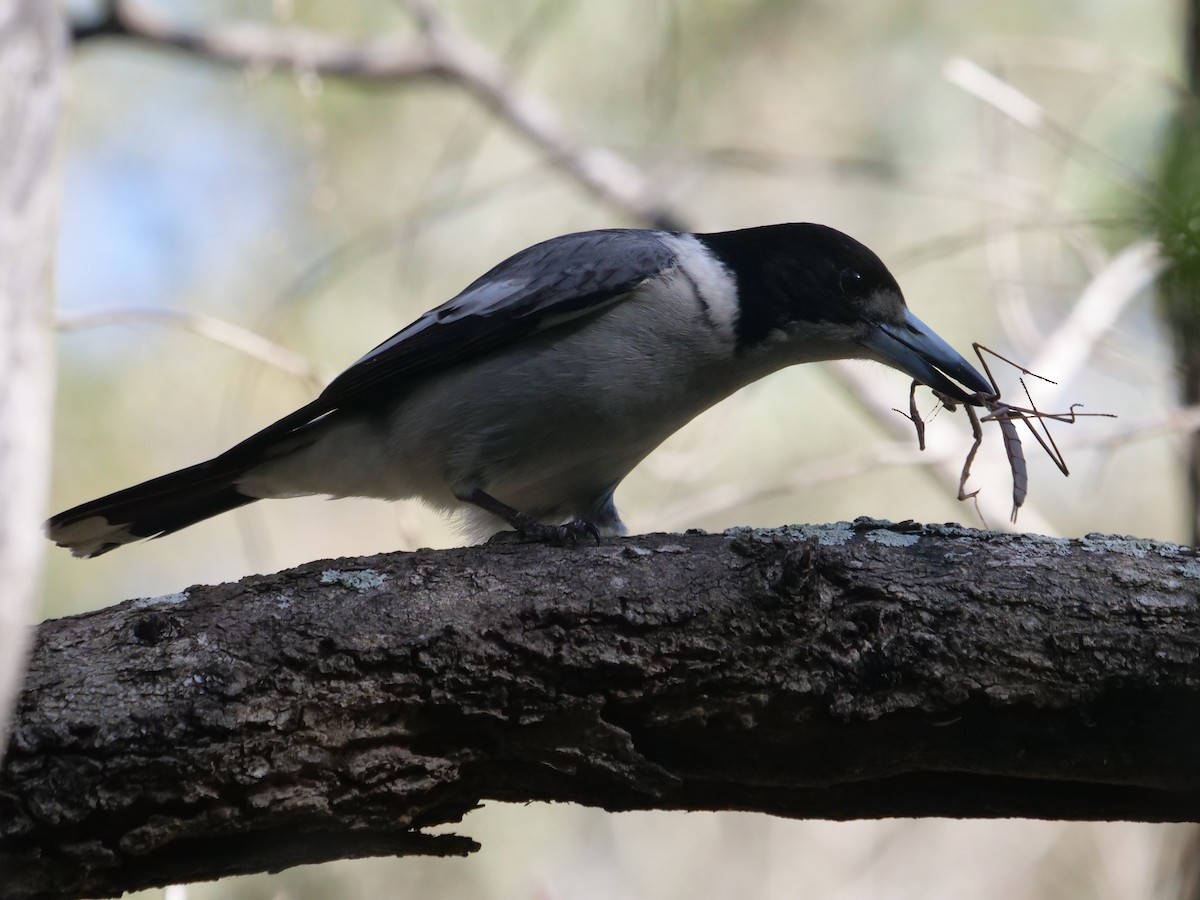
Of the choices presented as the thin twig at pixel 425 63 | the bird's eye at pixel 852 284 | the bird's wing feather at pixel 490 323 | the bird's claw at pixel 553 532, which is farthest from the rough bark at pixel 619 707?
the thin twig at pixel 425 63

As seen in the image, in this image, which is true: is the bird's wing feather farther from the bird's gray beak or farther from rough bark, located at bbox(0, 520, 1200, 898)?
rough bark, located at bbox(0, 520, 1200, 898)

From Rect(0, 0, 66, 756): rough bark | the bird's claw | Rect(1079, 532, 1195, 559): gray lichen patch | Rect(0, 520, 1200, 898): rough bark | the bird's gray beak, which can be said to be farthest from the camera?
the bird's gray beak

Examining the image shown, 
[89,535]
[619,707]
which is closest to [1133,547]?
[619,707]

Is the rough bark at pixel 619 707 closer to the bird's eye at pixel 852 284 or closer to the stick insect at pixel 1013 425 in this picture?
the stick insect at pixel 1013 425

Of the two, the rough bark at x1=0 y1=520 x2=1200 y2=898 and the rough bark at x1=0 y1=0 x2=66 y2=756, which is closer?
the rough bark at x1=0 y1=0 x2=66 y2=756

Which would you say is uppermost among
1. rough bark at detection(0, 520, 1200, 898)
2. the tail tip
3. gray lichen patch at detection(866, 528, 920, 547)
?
the tail tip

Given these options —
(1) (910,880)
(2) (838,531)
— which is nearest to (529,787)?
(2) (838,531)

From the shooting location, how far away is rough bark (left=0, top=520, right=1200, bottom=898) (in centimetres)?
218

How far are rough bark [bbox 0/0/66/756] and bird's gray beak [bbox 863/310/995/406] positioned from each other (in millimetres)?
2499

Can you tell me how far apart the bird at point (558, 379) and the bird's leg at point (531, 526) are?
1cm

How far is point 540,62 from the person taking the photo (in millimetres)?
7875

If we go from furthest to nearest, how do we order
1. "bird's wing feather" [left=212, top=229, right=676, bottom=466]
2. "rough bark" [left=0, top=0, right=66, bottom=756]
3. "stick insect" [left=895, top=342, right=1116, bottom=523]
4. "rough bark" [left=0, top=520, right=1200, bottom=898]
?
"bird's wing feather" [left=212, top=229, right=676, bottom=466] < "stick insect" [left=895, top=342, right=1116, bottom=523] < "rough bark" [left=0, top=520, right=1200, bottom=898] < "rough bark" [left=0, top=0, right=66, bottom=756]

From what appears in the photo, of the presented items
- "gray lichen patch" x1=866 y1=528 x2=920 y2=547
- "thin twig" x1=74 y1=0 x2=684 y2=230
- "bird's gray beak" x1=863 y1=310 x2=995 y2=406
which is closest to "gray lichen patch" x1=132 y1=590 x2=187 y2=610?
"gray lichen patch" x1=866 y1=528 x2=920 y2=547

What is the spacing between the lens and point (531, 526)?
3.20 meters
